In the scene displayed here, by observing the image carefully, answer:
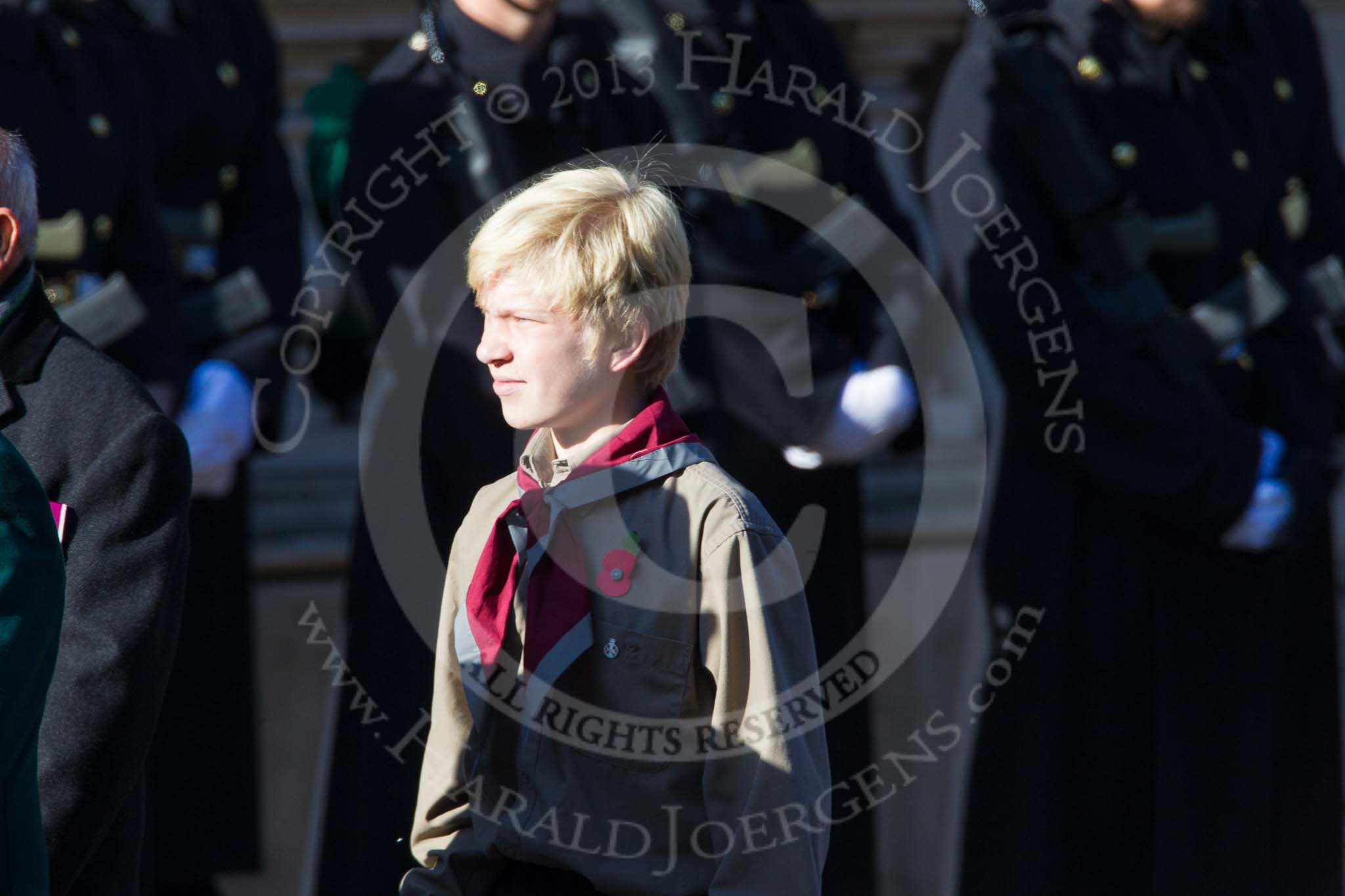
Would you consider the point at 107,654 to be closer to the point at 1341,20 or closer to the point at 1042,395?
the point at 1042,395

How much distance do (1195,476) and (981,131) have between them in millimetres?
649

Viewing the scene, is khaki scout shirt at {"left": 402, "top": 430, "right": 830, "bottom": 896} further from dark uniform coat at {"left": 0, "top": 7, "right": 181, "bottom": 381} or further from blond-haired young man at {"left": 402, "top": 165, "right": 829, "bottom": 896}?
dark uniform coat at {"left": 0, "top": 7, "right": 181, "bottom": 381}

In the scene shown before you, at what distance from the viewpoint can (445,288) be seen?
2.85 meters

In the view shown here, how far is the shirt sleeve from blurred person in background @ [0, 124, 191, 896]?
590 millimetres

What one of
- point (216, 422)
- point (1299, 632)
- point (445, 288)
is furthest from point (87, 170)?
point (1299, 632)

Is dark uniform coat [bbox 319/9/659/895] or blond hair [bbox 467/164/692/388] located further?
dark uniform coat [bbox 319/9/659/895]

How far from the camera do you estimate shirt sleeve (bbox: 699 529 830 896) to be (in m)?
1.76

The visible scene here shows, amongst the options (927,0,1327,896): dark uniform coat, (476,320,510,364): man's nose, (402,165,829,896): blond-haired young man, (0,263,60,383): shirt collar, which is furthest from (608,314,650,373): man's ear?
(927,0,1327,896): dark uniform coat

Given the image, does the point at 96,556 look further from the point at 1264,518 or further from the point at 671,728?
the point at 1264,518

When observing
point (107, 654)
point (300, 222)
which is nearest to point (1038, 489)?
point (300, 222)

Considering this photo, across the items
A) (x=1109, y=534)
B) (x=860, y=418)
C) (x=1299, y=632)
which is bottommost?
(x=1299, y=632)

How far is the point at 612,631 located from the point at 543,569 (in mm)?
101

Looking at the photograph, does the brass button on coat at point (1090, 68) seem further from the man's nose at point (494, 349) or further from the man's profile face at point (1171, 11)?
the man's nose at point (494, 349)

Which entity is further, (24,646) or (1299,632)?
(1299,632)
